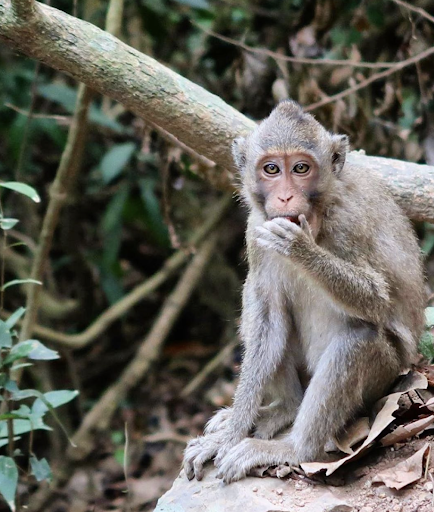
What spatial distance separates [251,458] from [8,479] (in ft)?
5.19

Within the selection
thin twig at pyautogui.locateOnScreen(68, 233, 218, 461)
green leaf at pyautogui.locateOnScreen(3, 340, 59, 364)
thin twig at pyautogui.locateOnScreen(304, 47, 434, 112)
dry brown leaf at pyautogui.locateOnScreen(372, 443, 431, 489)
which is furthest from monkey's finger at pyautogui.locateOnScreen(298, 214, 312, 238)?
thin twig at pyautogui.locateOnScreen(68, 233, 218, 461)

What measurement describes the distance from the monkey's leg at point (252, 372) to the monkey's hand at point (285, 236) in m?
0.82

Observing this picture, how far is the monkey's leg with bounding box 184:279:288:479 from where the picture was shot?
17.6 ft

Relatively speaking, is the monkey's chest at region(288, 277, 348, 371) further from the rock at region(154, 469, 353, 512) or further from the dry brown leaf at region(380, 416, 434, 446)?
the rock at region(154, 469, 353, 512)

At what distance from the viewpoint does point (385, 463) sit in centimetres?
480

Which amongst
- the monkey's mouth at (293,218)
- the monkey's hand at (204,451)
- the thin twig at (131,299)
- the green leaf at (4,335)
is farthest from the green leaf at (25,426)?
the thin twig at (131,299)

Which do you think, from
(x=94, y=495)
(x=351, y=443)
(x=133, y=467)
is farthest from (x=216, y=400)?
(x=351, y=443)

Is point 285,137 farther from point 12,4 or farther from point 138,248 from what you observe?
point 138,248

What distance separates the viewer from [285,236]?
4.77m

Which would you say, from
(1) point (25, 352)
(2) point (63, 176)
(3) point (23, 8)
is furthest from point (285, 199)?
(2) point (63, 176)

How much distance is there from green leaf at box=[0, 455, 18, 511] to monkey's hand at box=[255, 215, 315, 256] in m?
2.22

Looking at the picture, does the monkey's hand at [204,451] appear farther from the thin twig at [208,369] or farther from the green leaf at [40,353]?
the thin twig at [208,369]

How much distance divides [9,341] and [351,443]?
2.33 metres

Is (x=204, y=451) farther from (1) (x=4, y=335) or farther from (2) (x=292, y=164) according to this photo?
(2) (x=292, y=164)
